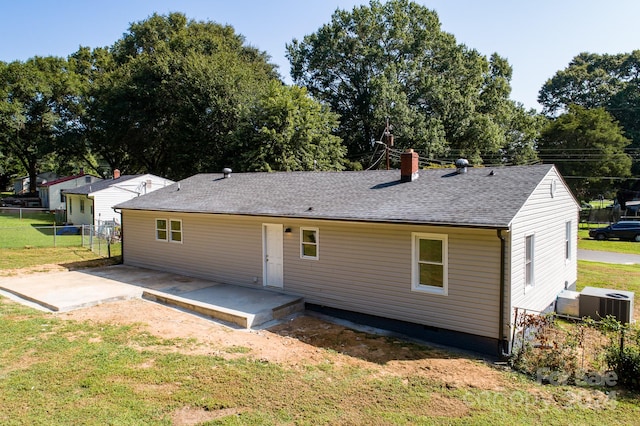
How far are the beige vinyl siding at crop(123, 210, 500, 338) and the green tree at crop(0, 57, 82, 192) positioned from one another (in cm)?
3331

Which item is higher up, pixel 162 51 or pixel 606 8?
pixel 162 51

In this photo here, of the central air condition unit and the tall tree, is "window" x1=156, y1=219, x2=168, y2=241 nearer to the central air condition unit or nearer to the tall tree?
the central air condition unit

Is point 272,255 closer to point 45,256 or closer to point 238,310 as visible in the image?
point 238,310

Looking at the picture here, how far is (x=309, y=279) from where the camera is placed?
10.9 meters

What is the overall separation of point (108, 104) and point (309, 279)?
3143cm

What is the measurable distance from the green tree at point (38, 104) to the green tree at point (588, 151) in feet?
160

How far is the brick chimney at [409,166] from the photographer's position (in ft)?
38.0

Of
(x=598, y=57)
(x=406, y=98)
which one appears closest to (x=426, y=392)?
(x=406, y=98)

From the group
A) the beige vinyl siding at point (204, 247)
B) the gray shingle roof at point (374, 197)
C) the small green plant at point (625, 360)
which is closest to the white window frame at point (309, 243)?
the gray shingle roof at point (374, 197)

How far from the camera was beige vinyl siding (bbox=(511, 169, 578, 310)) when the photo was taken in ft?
27.3

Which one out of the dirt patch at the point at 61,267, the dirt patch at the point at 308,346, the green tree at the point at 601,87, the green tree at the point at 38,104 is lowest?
the dirt patch at the point at 308,346

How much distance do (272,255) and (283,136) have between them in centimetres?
1663

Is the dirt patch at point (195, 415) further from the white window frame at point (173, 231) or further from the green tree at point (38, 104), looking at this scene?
the green tree at point (38, 104)

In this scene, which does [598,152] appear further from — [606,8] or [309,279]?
[309,279]
